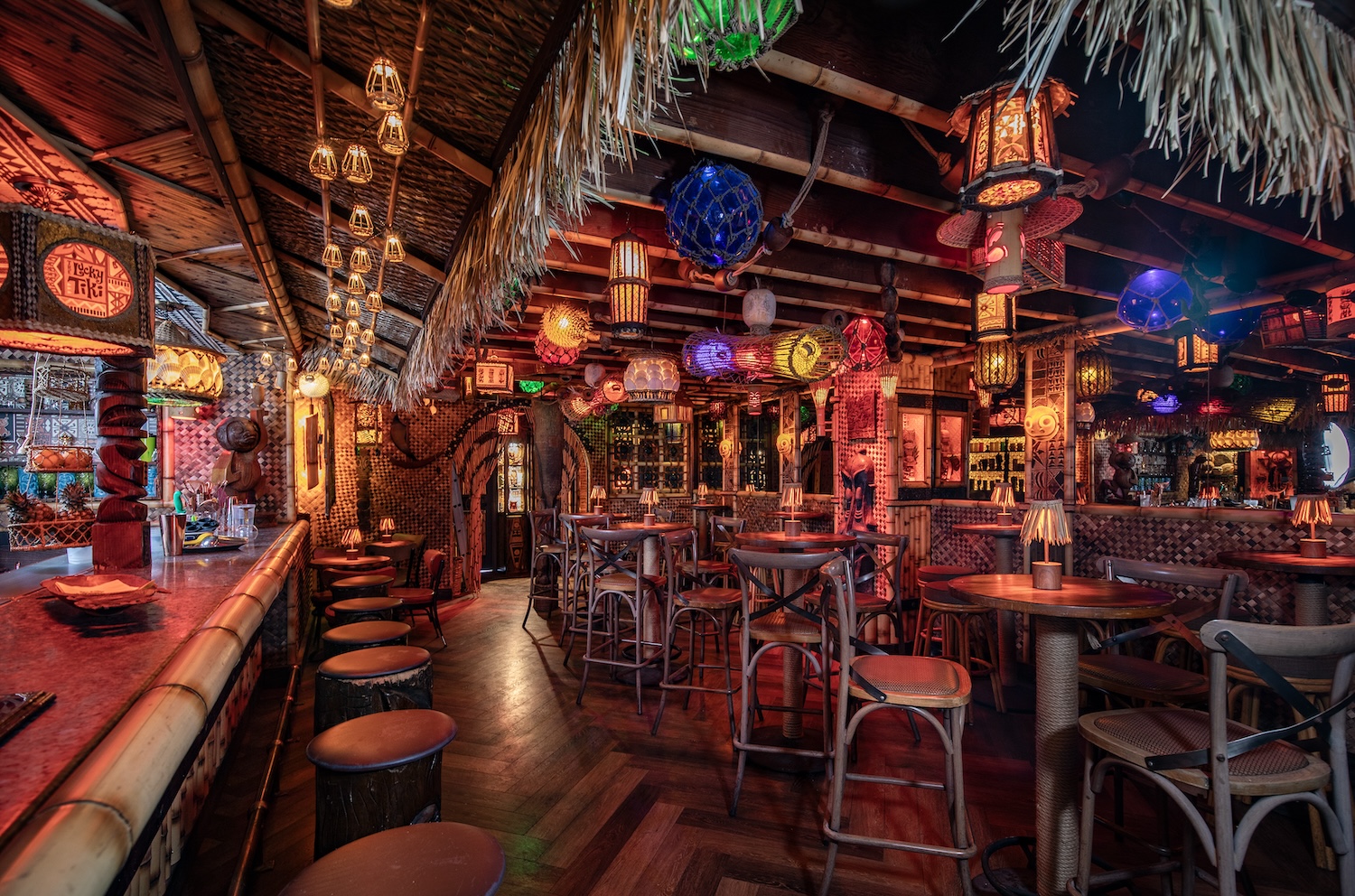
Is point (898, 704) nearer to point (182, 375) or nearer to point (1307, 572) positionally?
point (1307, 572)

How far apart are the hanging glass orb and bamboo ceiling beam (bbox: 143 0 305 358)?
55.8 inches

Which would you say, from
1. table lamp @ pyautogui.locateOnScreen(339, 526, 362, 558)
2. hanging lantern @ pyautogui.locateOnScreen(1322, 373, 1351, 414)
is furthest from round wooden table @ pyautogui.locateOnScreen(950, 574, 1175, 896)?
hanging lantern @ pyautogui.locateOnScreen(1322, 373, 1351, 414)

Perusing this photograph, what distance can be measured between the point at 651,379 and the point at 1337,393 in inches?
389

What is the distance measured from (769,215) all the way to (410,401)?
16.6 feet

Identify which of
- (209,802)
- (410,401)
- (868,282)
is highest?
(868,282)

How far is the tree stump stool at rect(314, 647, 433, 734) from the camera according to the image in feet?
6.93

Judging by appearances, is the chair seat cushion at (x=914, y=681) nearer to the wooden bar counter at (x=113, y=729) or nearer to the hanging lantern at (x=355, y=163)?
the wooden bar counter at (x=113, y=729)

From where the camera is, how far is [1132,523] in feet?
14.8

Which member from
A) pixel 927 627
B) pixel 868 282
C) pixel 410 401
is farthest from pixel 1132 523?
pixel 410 401

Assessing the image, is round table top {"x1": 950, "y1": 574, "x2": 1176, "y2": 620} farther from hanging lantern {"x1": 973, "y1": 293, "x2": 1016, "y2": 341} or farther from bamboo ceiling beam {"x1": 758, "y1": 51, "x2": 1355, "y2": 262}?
hanging lantern {"x1": 973, "y1": 293, "x2": 1016, "y2": 341}

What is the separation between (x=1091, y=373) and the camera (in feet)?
18.6

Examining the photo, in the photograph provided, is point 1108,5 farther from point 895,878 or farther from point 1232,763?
point 895,878

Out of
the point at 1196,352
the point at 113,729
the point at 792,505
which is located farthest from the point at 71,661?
the point at 1196,352

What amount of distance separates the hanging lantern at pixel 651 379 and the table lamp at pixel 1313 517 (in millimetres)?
3564
